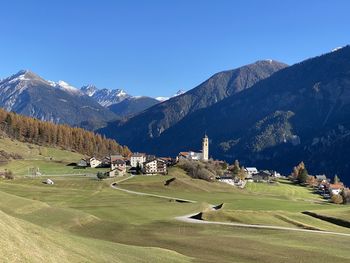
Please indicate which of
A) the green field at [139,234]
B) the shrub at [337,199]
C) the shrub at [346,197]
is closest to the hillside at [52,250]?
the green field at [139,234]

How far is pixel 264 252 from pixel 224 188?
396 feet

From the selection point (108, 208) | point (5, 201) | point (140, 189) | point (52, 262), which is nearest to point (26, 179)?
point (140, 189)

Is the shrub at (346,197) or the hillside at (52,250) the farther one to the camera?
the shrub at (346,197)

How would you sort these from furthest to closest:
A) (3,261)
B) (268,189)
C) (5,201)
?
1. (268,189)
2. (5,201)
3. (3,261)

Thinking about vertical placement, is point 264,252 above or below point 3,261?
below

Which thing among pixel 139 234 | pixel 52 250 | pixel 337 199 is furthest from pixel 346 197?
pixel 52 250

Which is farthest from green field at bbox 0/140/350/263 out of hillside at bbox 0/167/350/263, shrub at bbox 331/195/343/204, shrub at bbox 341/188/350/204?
shrub at bbox 341/188/350/204

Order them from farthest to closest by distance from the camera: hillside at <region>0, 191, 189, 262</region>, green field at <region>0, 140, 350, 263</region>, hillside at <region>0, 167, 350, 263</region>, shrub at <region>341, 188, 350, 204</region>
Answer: shrub at <region>341, 188, 350, 204</region> < hillside at <region>0, 167, 350, 263</region> < green field at <region>0, 140, 350, 263</region> < hillside at <region>0, 191, 189, 262</region>

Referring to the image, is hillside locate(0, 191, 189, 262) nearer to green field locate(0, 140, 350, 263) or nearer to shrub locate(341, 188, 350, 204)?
green field locate(0, 140, 350, 263)

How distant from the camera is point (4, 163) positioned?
193750 millimetres

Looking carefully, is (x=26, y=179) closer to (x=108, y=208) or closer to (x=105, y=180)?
(x=105, y=180)

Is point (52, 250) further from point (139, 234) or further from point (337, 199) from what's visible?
point (337, 199)

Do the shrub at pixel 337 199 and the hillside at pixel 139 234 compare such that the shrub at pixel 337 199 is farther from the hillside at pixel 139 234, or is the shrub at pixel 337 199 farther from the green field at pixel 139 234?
the green field at pixel 139 234

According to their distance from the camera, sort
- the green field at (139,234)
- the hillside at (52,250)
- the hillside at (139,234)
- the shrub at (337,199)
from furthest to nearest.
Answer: the shrub at (337,199), the hillside at (139,234), the green field at (139,234), the hillside at (52,250)
